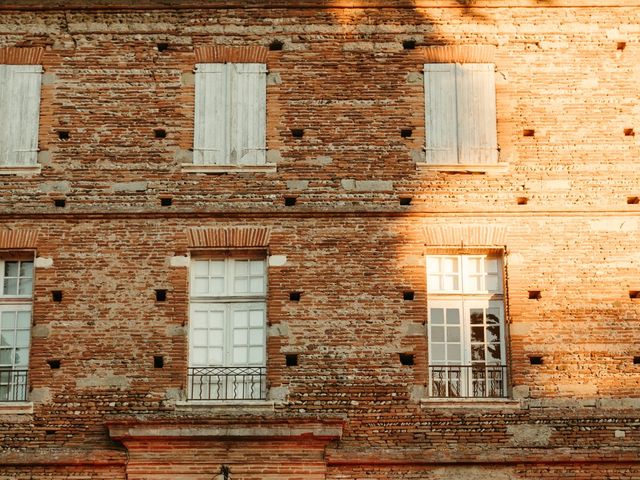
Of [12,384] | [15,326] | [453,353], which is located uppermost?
[15,326]

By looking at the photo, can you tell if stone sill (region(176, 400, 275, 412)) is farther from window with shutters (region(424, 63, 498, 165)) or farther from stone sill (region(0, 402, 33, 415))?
window with shutters (region(424, 63, 498, 165))

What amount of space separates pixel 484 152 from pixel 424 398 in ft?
12.0

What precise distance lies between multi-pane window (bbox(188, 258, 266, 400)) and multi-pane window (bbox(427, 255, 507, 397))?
7.77 feet

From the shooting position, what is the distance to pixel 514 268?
1634cm

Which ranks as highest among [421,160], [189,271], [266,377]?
[421,160]

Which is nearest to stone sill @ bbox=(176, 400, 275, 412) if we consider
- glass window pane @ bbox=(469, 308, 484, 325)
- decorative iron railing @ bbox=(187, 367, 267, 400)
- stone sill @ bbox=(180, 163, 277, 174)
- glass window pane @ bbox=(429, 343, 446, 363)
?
decorative iron railing @ bbox=(187, 367, 267, 400)

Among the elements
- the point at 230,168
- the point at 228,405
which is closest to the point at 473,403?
the point at 228,405

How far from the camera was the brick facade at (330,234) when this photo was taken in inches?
614

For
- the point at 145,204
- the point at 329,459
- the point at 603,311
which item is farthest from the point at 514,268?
the point at 145,204

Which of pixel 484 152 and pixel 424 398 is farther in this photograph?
pixel 484 152

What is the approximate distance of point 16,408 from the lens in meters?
15.9

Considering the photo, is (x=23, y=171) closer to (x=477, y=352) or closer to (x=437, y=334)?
(x=437, y=334)

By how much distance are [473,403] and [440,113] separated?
166 inches

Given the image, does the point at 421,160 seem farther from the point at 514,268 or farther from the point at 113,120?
the point at 113,120
